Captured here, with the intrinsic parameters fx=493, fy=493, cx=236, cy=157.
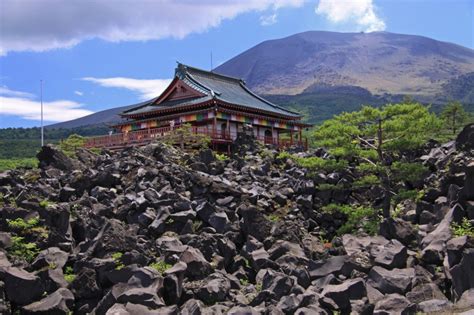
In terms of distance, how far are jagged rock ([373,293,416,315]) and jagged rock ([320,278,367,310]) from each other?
2.65 ft

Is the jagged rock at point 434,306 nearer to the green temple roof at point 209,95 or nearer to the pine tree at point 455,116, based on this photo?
the green temple roof at point 209,95

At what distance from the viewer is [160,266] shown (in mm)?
14438

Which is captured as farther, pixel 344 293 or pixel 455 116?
pixel 455 116

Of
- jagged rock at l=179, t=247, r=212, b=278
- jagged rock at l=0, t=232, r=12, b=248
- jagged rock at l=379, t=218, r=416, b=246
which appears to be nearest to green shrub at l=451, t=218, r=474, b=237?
jagged rock at l=379, t=218, r=416, b=246

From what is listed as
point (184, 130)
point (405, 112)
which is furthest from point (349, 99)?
point (405, 112)

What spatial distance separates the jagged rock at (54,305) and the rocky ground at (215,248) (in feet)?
0.14

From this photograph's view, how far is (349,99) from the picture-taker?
154125mm

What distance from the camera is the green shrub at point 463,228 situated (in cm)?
1480

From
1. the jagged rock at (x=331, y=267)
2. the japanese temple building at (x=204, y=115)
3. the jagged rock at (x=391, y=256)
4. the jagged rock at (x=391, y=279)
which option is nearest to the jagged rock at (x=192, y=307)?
the jagged rock at (x=331, y=267)

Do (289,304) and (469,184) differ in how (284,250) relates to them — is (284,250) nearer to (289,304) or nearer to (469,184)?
(289,304)

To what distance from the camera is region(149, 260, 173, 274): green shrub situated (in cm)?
1420

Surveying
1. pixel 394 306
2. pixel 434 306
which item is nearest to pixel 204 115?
pixel 394 306

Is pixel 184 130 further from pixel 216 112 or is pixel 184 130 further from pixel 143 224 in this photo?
pixel 143 224

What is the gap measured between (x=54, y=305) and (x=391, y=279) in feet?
28.7
